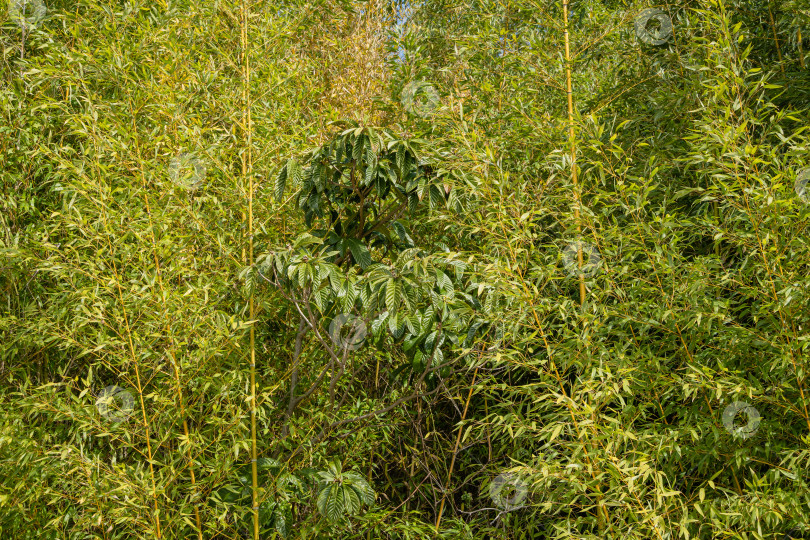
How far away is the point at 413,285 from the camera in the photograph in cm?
216

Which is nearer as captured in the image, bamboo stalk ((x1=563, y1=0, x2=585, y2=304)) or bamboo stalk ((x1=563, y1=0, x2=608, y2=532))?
bamboo stalk ((x1=563, y1=0, x2=608, y2=532))

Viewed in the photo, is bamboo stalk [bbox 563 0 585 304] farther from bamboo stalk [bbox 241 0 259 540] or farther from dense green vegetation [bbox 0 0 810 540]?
bamboo stalk [bbox 241 0 259 540]

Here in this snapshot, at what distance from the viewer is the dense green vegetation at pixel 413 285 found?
7.08 feet

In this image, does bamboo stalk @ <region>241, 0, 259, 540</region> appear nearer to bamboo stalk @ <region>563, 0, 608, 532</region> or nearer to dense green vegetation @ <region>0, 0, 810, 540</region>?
dense green vegetation @ <region>0, 0, 810, 540</region>

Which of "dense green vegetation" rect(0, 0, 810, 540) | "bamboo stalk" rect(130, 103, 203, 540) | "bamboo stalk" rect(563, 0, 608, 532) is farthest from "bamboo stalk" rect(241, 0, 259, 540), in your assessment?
"bamboo stalk" rect(563, 0, 608, 532)

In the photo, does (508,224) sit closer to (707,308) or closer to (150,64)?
Answer: (707,308)

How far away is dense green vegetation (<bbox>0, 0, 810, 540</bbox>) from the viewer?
2.16m

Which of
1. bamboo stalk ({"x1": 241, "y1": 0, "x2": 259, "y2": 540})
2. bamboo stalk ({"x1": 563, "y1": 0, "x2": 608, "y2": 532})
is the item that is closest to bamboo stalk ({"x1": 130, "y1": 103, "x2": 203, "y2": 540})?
bamboo stalk ({"x1": 241, "y1": 0, "x2": 259, "y2": 540})

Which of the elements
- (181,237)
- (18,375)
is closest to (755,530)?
(181,237)

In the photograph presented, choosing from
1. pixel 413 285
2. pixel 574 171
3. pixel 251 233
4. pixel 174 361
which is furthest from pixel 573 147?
pixel 174 361

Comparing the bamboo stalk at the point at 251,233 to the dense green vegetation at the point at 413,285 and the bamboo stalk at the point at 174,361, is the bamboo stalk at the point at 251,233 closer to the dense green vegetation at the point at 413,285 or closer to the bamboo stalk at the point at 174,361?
the dense green vegetation at the point at 413,285

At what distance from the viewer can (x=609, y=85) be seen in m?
3.42

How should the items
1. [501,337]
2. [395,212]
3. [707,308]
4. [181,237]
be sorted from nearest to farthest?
[707,308]
[501,337]
[181,237]
[395,212]

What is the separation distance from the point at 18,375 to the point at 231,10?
187 cm
